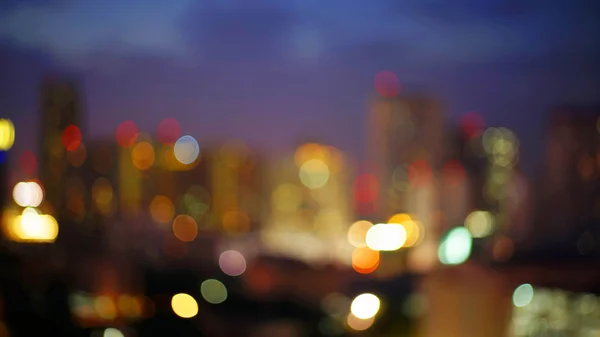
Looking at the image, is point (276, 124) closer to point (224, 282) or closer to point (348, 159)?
point (348, 159)

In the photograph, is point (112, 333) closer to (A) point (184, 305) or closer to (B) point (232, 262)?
(A) point (184, 305)

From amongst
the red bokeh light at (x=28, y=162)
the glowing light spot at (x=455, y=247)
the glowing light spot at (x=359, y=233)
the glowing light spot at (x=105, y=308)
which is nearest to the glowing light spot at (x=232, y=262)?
the glowing light spot at (x=359, y=233)

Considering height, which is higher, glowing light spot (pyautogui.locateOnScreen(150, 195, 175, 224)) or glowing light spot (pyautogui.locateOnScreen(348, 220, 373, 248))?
glowing light spot (pyautogui.locateOnScreen(150, 195, 175, 224))

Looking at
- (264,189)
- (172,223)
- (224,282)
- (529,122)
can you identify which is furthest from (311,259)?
(529,122)

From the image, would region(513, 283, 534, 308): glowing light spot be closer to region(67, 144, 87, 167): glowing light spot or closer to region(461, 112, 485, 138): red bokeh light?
region(461, 112, 485, 138): red bokeh light

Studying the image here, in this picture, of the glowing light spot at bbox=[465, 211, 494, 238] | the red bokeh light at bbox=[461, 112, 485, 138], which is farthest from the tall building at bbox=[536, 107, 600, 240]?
the red bokeh light at bbox=[461, 112, 485, 138]

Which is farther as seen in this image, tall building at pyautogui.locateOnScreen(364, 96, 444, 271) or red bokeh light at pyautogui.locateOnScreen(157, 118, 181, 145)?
tall building at pyautogui.locateOnScreen(364, 96, 444, 271)

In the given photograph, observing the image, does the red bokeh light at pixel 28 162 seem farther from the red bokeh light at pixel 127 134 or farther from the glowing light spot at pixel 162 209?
the glowing light spot at pixel 162 209
